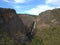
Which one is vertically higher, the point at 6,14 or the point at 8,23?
the point at 6,14

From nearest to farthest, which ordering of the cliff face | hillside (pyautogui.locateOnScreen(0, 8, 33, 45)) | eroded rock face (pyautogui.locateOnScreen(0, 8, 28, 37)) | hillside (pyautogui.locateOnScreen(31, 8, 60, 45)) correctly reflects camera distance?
hillside (pyautogui.locateOnScreen(0, 8, 33, 45)) < the cliff face < eroded rock face (pyautogui.locateOnScreen(0, 8, 28, 37)) < hillside (pyautogui.locateOnScreen(31, 8, 60, 45))

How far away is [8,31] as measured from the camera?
5006 cm

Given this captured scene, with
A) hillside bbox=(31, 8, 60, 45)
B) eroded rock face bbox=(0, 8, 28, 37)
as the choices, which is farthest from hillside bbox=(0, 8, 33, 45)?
hillside bbox=(31, 8, 60, 45)

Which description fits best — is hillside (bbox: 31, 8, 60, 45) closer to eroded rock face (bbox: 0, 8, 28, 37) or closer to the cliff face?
the cliff face

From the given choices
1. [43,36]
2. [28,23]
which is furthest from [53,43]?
[28,23]

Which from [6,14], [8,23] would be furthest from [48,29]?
[6,14]

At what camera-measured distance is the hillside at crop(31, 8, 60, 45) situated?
51.7m

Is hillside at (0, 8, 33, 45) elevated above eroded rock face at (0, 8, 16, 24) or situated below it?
below

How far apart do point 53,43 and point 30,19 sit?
43505 mm

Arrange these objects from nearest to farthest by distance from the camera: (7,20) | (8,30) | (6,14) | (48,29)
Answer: (8,30), (6,14), (7,20), (48,29)

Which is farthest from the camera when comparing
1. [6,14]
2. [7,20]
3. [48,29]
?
[48,29]

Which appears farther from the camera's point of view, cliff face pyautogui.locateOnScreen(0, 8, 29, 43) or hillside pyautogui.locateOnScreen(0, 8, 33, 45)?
cliff face pyautogui.locateOnScreen(0, 8, 29, 43)

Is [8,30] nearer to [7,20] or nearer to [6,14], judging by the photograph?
[7,20]

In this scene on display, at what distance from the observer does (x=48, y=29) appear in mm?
61094
